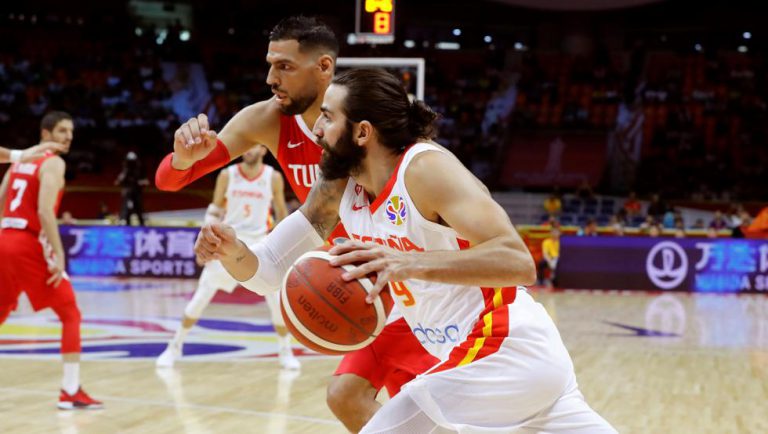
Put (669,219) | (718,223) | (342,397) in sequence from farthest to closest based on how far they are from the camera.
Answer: (669,219) → (718,223) → (342,397)

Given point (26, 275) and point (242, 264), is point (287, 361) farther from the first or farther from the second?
point (242, 264)

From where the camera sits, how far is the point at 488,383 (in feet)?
9.61

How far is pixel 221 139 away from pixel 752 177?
75.2ft

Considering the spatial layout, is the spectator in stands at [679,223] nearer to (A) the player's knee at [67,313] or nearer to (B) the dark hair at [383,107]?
(A) the player's knee at [67,313]

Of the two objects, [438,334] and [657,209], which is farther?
[657,209]

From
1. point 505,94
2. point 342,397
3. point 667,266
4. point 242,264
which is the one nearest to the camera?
point 242,264

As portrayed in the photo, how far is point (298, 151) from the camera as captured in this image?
4.61 m

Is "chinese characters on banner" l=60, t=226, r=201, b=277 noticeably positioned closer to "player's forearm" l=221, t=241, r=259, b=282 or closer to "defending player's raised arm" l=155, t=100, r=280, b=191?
"defending player's raised arm" l=155, t=100, r=280, b=191

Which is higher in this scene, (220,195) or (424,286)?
(424,286)

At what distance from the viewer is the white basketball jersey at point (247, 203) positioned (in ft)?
31.6

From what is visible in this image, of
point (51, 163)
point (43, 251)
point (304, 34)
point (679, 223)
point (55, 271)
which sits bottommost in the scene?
point (679, 223)


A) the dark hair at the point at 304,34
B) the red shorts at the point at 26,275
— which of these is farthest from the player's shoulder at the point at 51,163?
the dark hair at the point at 304,34

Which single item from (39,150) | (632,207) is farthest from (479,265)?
(632,207)

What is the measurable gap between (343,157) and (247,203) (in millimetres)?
6614
